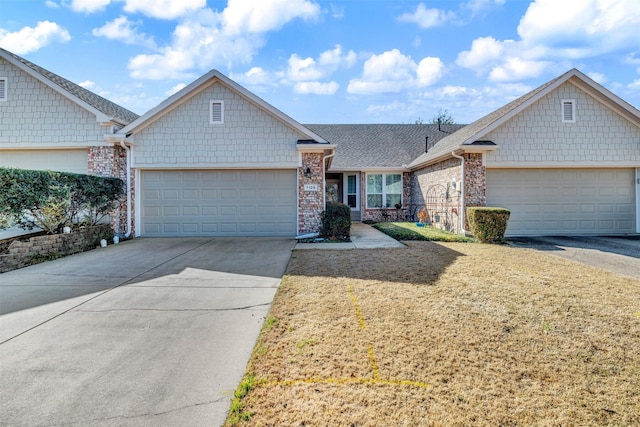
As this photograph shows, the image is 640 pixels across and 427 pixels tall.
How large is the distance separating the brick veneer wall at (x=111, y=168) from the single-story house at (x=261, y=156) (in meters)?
0.04

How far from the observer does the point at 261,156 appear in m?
11.1

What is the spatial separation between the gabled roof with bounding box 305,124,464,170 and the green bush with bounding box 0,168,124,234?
35.3 ft

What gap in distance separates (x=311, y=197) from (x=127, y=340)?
26.8 feet

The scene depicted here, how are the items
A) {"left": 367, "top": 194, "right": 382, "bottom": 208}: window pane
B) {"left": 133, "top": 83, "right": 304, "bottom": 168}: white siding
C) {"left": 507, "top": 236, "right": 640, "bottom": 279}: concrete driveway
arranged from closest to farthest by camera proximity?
{"left": 507, "top": 236, "right": 640, "bottom": 279}: concrete driveway → {"left": 133, "top": 83, "right": 304, "bottom": 168}: white siding → {"left": 367, "top": 194, "right": 382, "bottom": 208}: window pane

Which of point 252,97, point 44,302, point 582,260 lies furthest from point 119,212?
point 582,260

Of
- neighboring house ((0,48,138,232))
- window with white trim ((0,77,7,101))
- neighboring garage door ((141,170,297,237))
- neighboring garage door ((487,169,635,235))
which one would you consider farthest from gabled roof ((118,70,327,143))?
neighboring garage door ((487,169,635,235))

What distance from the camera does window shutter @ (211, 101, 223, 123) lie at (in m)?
11.0

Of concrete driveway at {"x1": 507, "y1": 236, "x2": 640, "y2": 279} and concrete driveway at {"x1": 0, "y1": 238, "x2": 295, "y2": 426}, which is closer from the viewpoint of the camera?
concrete driveway at {"x1": 0, "y1": 238, "x2": 295, "y2": 426}

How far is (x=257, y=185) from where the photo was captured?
11469 mm

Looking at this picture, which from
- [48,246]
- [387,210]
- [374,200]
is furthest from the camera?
[374,200]

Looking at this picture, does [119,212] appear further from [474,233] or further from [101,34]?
[474,233]

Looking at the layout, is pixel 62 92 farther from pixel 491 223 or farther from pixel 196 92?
pixel 491 223

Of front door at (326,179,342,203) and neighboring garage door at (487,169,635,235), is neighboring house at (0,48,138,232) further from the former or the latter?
neighboring garage door at (487,169,635,235)

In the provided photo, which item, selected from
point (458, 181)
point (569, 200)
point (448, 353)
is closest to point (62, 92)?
point (448, 353)
